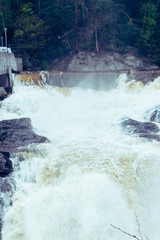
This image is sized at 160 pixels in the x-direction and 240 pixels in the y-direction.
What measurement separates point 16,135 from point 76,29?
54.4ft

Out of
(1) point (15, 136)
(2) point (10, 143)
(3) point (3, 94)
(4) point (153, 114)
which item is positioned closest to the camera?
Result: (2) point (10, 143)

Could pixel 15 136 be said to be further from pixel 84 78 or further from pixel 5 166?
pixel 84 78

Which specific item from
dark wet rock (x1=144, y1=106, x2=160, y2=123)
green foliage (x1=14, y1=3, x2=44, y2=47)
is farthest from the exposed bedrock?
green foliage (x1=14, y1=3, x2=44, y2=47)

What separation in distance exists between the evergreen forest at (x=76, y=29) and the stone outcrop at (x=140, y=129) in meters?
13.1

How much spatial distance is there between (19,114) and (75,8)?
46.3 feet

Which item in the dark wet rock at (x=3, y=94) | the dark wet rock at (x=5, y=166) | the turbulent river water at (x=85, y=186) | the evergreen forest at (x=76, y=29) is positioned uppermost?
the evergreen forest at (x=76, y=29)

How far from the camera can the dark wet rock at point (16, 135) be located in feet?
35.8

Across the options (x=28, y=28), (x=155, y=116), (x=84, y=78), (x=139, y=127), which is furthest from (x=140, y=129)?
(x=28, y=28)

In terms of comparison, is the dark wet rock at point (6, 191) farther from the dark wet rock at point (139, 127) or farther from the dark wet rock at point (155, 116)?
the dark wet rock at point (155, 116)

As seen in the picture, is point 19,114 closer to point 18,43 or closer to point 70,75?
point 70,75

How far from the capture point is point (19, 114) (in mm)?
14969

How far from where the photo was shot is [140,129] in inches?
496

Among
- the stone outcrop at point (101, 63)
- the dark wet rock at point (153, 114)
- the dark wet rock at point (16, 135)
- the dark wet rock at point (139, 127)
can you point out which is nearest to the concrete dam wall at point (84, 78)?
the dark wet rock at point (153, 114)

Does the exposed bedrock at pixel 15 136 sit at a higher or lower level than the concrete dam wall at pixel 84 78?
lower
